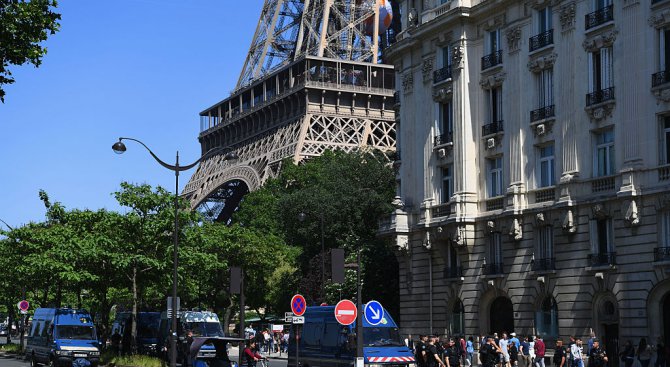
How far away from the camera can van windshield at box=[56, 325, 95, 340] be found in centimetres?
4797

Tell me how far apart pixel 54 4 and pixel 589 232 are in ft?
92.3

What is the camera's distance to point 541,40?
2009 inches

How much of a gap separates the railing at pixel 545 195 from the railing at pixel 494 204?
115 inches

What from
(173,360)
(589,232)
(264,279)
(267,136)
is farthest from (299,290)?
(267,136)

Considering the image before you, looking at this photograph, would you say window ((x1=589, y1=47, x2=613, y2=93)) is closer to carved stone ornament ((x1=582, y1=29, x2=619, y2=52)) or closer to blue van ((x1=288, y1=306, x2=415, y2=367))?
carved stone ornament ((x1=582, y1=29, x2=619, y2=52))

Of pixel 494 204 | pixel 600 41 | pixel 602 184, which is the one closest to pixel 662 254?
pixel 602 184

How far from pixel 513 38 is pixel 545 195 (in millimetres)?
7878

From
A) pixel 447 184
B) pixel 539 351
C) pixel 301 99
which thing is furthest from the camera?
pixel 301 99

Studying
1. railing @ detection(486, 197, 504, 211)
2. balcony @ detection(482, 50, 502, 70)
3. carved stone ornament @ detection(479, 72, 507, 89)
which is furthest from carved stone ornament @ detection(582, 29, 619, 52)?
railing @ detection(486, 197, 504, 211)

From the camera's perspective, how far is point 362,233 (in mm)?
79312

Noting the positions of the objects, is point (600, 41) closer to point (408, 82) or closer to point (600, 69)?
point (600, 69)

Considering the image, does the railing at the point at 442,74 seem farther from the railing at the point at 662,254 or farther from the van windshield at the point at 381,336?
the van windshield at the point at 381,336

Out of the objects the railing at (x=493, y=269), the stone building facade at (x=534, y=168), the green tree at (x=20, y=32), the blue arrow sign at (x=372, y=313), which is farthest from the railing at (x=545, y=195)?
the green tree at (x=20, y=32)

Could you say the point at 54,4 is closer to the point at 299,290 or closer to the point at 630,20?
the point at 630,20
